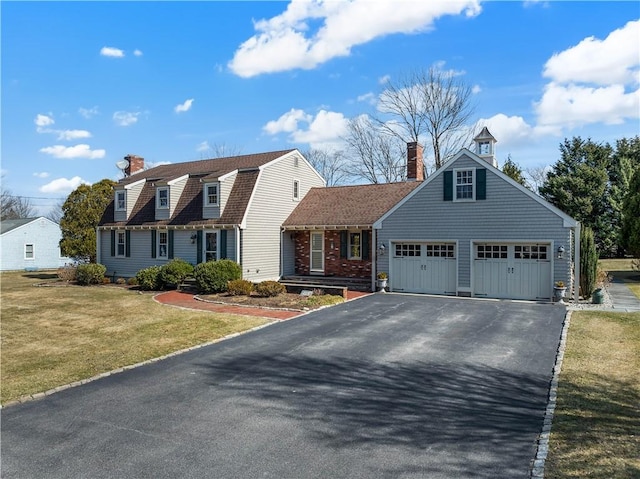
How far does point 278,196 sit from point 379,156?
20786mm

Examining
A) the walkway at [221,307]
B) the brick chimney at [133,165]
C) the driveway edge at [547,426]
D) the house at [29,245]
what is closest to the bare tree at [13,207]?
the house at [29,245]

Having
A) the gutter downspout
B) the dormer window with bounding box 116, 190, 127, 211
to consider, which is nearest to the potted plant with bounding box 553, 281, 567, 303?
the gutter downspout

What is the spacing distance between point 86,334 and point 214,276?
7260mm

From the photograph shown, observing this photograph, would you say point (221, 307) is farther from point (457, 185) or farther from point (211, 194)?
point (457, 185)

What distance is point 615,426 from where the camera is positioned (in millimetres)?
5988

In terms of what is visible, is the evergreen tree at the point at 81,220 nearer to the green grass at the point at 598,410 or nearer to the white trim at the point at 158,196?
the white trim at the point at 158,196

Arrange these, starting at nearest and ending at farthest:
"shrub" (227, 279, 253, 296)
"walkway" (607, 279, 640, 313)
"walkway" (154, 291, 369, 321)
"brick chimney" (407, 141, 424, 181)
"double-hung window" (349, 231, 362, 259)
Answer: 1. "walkway" (154, 291, 369, 321)
2. "walkway" (607, 279, 640, 313)
3. "shrub" (227, 279, 253, 296)
4. "double-hung window" (349, 231, 362, 259)
5. "brick chimney" (407, 141, 424, 181)

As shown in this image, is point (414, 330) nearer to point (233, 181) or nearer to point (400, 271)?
point (400, 271)

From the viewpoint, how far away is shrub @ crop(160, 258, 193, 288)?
21312mm

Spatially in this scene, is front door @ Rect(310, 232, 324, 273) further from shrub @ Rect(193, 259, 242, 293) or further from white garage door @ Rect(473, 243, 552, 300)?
white garage door @ Rect(473, 243, 552, 300)

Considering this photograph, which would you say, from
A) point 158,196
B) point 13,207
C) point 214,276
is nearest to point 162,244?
point 158,196

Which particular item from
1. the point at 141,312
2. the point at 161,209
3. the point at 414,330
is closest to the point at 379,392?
the point at 414,330

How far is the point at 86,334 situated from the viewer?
1246 centimetres

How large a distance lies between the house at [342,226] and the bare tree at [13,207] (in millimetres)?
51995
